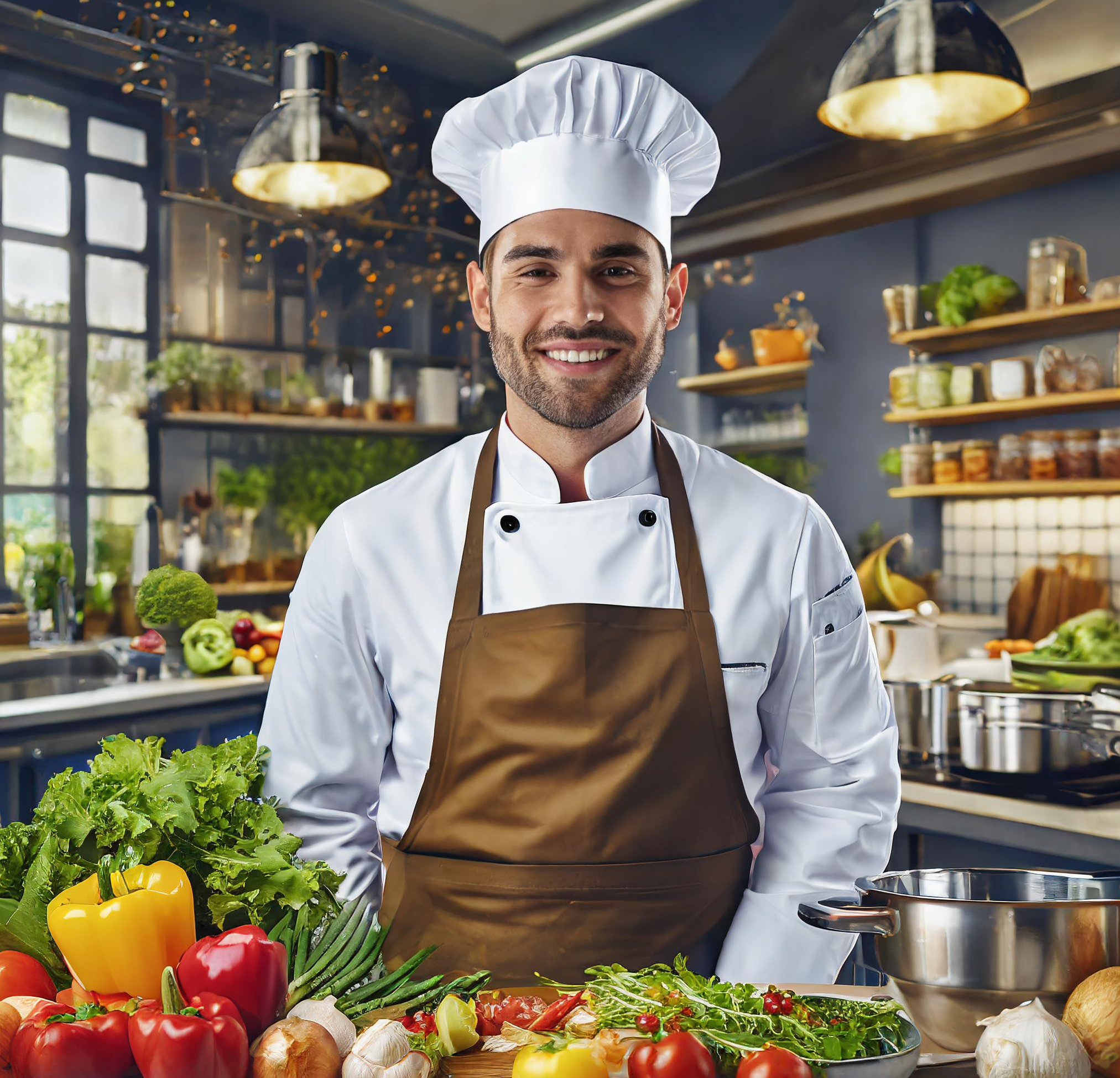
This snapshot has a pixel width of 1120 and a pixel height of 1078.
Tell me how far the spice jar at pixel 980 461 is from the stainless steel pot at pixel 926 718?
1877 millimetres

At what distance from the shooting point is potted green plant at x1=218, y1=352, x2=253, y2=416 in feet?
16.4

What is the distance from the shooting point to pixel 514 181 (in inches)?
63.9

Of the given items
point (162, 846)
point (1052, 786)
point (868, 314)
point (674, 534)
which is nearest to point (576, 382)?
point (674, 534)

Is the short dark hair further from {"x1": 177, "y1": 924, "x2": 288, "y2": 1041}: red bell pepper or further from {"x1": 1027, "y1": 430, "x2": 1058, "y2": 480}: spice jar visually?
{"x1": 1027, "y1": 430, "x2": 1058, "y2": 480}: spice jar

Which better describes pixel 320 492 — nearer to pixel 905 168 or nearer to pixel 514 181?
pixel 905 168

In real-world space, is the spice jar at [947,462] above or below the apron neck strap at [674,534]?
above

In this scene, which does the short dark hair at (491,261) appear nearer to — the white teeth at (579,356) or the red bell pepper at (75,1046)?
the white teeth at (579,356)

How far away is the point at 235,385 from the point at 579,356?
3822 mm

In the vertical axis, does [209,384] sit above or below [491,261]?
above

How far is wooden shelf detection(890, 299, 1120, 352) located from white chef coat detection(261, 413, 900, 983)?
2833 mm

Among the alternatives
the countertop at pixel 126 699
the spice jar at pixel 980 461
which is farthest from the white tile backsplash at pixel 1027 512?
the countertop at pixel 126 699

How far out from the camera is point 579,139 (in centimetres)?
161

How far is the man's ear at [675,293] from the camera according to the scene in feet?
5.57

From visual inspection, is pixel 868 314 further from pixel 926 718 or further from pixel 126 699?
pixel 126 699
